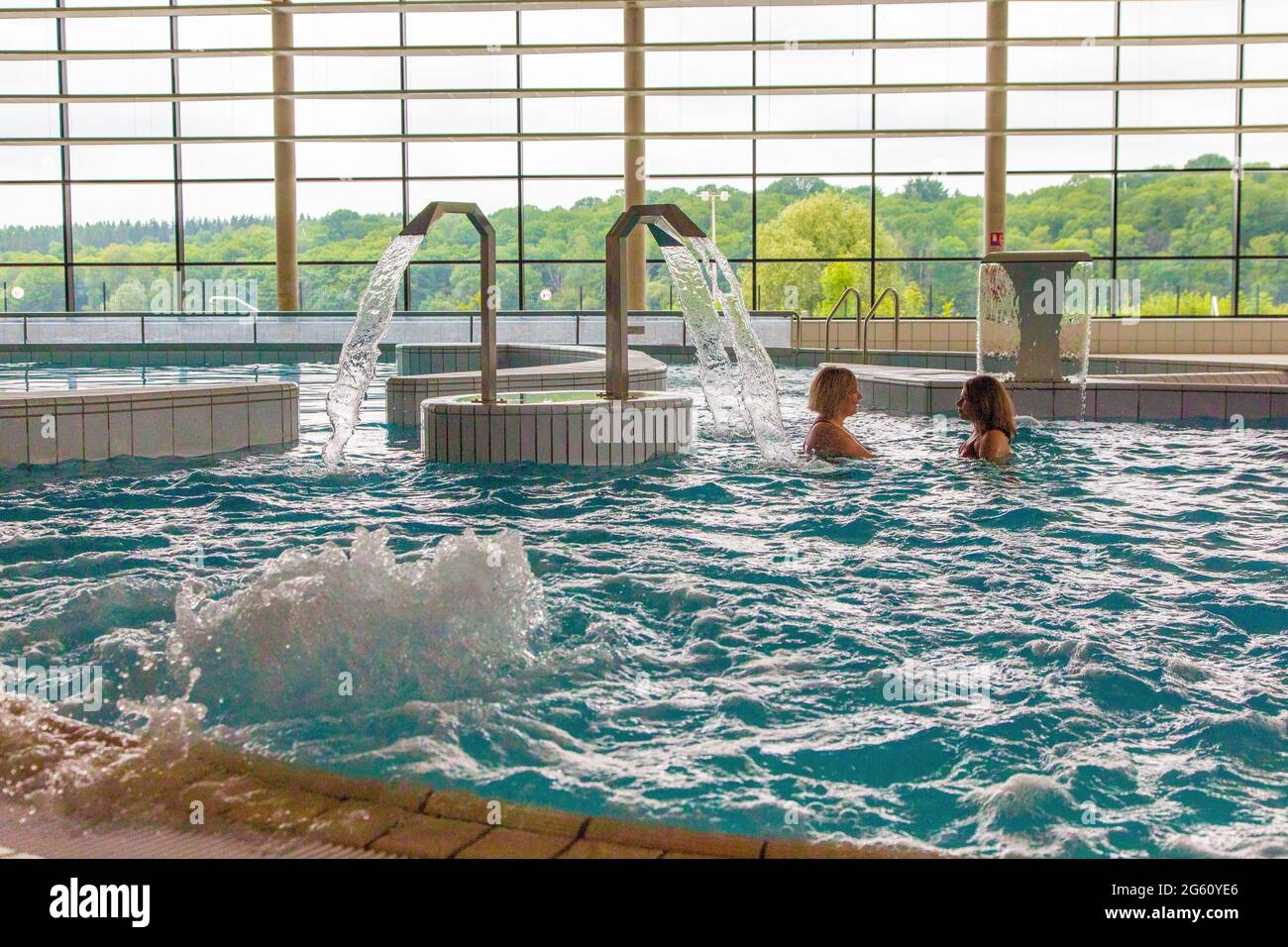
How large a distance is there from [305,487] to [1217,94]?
14.8 meters

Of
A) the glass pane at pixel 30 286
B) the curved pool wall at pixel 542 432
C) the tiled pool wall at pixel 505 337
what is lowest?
the curved pool wall at pixel 542 432

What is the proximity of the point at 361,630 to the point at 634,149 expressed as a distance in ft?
45.9

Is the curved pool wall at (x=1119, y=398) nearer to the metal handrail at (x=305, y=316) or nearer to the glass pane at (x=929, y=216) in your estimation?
the metal handrail at (x=305, y=316)

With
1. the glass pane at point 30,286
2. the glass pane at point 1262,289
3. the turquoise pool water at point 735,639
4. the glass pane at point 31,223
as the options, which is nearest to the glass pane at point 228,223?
the glass pane at point 31,223

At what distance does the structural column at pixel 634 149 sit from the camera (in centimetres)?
1593

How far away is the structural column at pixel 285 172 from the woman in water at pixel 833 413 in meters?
12.3

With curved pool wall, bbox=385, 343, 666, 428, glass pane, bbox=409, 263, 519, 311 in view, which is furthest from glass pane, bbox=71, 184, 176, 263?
curved pool wall, bbox=385, 343, 666, 428

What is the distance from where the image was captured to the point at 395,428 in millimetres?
7539

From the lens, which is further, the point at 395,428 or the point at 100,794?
the point at 395,428

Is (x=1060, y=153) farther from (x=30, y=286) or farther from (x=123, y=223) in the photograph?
(x=30, y=286)

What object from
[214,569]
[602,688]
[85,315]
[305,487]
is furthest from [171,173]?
[602,688]

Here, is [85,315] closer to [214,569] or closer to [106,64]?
[106,64]

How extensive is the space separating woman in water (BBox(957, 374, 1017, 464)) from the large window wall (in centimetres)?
1022

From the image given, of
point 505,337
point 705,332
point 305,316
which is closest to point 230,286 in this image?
point 305,316
